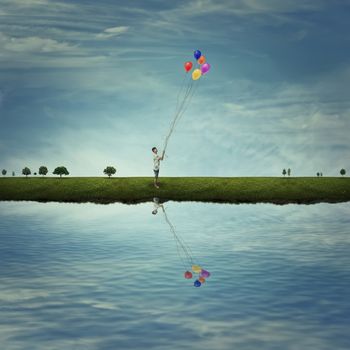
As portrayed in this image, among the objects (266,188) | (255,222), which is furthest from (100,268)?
(266,188)

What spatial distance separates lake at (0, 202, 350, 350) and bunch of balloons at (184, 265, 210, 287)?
22cm

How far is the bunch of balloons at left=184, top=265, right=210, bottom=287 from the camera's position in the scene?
56.3 feet

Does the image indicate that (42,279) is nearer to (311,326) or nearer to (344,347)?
(311,326)

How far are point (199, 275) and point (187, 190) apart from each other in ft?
111

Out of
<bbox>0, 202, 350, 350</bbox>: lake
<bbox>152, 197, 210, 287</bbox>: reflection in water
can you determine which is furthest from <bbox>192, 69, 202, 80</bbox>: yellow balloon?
<bbox>152, 197, 210, 287</bbox>: reflection in water

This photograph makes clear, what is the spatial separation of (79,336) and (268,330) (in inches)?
151

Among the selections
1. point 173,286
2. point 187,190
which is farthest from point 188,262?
point 187,190

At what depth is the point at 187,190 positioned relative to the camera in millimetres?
52031

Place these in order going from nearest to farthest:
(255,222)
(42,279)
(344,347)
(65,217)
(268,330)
Answer: 1. (344,347)
2. (268,330)
3. (42,279)
4. (255,222)
5. (65,217)

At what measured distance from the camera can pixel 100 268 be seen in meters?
19.5

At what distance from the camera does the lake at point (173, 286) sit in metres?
12.2

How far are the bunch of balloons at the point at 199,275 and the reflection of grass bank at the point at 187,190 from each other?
30.5m

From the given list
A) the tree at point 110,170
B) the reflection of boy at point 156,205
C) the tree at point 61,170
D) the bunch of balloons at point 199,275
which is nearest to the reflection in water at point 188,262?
the bunch of balloons at point 199,275

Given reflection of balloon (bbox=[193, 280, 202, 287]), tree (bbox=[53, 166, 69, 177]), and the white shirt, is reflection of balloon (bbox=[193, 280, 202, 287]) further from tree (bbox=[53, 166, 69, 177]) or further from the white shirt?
tree (bbox=[53, 166, 69, 177])
